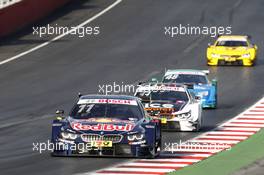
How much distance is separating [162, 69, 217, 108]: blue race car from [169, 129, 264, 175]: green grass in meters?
8.08

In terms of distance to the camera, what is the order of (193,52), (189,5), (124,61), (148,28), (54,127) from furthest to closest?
(189,5) → (148,28) → (193,52) → (124,61) → (54,127)

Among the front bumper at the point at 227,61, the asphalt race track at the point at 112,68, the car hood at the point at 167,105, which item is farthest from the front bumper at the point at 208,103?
the front bumper at the point at 227,61

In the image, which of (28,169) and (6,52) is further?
(6,52)

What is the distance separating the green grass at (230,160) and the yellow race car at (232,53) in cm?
2258

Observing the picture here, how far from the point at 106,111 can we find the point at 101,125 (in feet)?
2.99

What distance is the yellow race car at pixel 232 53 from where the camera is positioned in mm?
47062

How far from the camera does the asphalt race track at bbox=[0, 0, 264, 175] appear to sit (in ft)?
74.1

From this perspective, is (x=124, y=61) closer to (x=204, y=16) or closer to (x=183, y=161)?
(x=204, y=16)

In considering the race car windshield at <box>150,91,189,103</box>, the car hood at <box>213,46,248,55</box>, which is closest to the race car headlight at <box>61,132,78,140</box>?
the race car windshield at <box>150,91,189,103</box>

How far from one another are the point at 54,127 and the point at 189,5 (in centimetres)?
4381

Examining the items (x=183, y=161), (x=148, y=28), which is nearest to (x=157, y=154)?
(x=183, y=161)

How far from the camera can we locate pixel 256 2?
215ft

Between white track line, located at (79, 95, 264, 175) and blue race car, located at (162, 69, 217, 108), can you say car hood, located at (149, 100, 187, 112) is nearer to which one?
white track line, located at (79, 95, 264, 175)

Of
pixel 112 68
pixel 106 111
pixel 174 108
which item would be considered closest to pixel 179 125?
pixel 174 108
